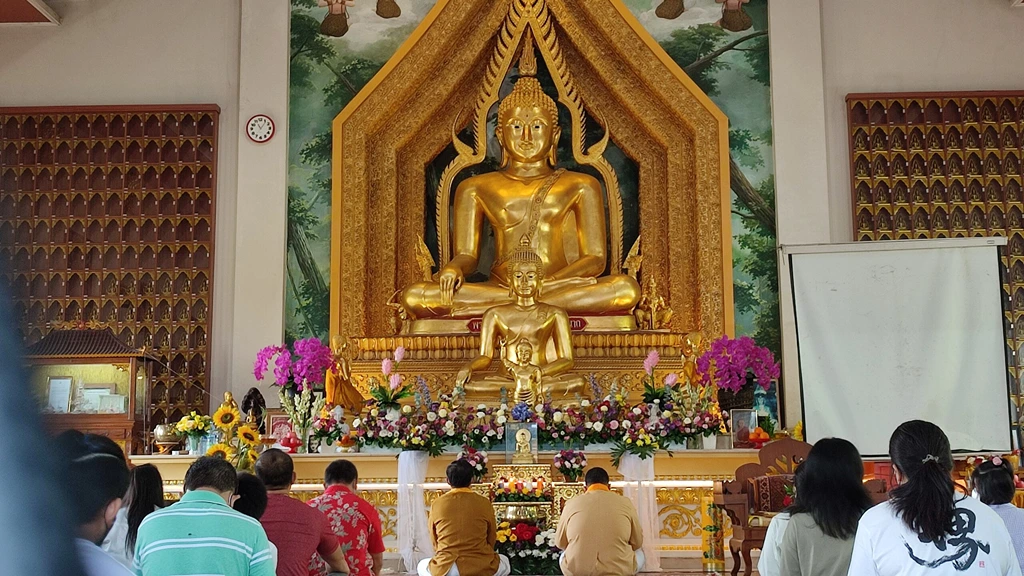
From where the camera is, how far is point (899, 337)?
5.37 metres

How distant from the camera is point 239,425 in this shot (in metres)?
7.42

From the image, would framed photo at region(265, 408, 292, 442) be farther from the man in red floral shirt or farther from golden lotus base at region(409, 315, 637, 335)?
the man in red floral shirt

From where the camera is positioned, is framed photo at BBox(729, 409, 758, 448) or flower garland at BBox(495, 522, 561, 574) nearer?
flower garland at BBox(495, 522, 561, 574)

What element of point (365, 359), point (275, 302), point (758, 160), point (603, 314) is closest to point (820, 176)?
point (758, 160)

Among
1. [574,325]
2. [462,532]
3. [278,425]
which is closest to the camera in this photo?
[462,532]

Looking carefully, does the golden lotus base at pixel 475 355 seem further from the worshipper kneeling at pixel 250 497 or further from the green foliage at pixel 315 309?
the worshipper kneeling at pixel 250 497

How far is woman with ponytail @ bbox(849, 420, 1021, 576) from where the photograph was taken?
92.4 inches

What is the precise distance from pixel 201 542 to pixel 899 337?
3.73 meters

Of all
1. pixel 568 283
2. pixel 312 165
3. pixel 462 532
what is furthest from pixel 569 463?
pixel 312 165

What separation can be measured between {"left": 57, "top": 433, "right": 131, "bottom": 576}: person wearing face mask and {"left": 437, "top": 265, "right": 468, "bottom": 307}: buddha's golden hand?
6320 mm

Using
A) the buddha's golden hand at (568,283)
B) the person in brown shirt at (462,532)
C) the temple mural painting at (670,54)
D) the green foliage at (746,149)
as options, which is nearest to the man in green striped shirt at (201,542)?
the person in brown shirt at (462,532)

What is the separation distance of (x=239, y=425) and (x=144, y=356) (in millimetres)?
1881

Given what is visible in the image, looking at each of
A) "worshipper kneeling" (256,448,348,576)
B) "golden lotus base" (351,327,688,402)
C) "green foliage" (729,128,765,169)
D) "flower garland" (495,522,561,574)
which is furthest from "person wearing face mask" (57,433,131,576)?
"green foliage" (729,128,765,169)

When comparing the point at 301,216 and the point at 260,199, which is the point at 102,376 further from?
the point at 301,216
